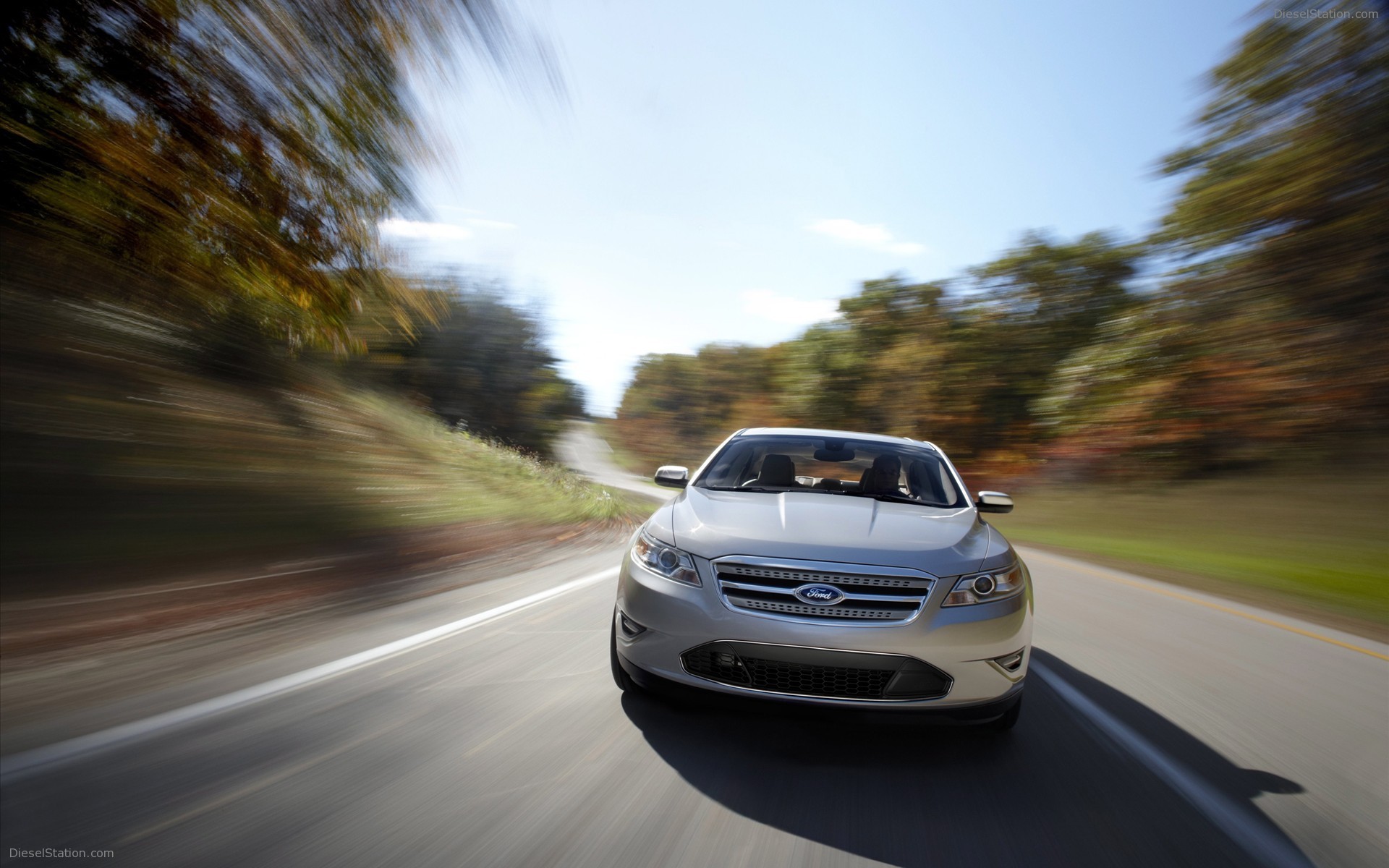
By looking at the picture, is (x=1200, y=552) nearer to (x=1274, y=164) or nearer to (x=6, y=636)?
(x=1274, y=164)

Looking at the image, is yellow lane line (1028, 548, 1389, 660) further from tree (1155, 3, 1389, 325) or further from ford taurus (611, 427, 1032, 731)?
tree (1155, 3, 1389, 325)

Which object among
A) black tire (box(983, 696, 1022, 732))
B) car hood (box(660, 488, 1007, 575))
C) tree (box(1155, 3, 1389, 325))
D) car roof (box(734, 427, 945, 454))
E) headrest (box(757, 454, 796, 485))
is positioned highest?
tree (box(1155, 3, 1389, 325))

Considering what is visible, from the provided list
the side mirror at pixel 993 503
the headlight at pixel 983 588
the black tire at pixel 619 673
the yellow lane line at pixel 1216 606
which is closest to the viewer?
the headlight at pixel 983 588

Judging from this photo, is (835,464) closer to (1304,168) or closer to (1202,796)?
(1202,796)

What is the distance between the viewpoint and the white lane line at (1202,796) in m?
3.18

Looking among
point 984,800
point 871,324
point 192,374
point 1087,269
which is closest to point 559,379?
point 871,324

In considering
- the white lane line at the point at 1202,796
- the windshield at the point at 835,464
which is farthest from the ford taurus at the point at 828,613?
the windshield at the point at 835,464

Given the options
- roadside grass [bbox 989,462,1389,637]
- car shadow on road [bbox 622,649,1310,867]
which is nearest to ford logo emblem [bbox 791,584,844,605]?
car shadow on road [bbox 622,649,1310,867]

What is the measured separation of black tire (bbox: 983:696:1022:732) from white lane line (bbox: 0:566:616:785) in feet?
10.5

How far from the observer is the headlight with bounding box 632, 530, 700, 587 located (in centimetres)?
394

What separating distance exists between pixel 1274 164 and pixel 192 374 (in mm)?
19914

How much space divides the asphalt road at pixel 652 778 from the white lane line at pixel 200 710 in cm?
2

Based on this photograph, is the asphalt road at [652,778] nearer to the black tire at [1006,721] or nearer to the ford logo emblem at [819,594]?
the black tire at [1006,721]

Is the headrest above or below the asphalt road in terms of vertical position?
above
